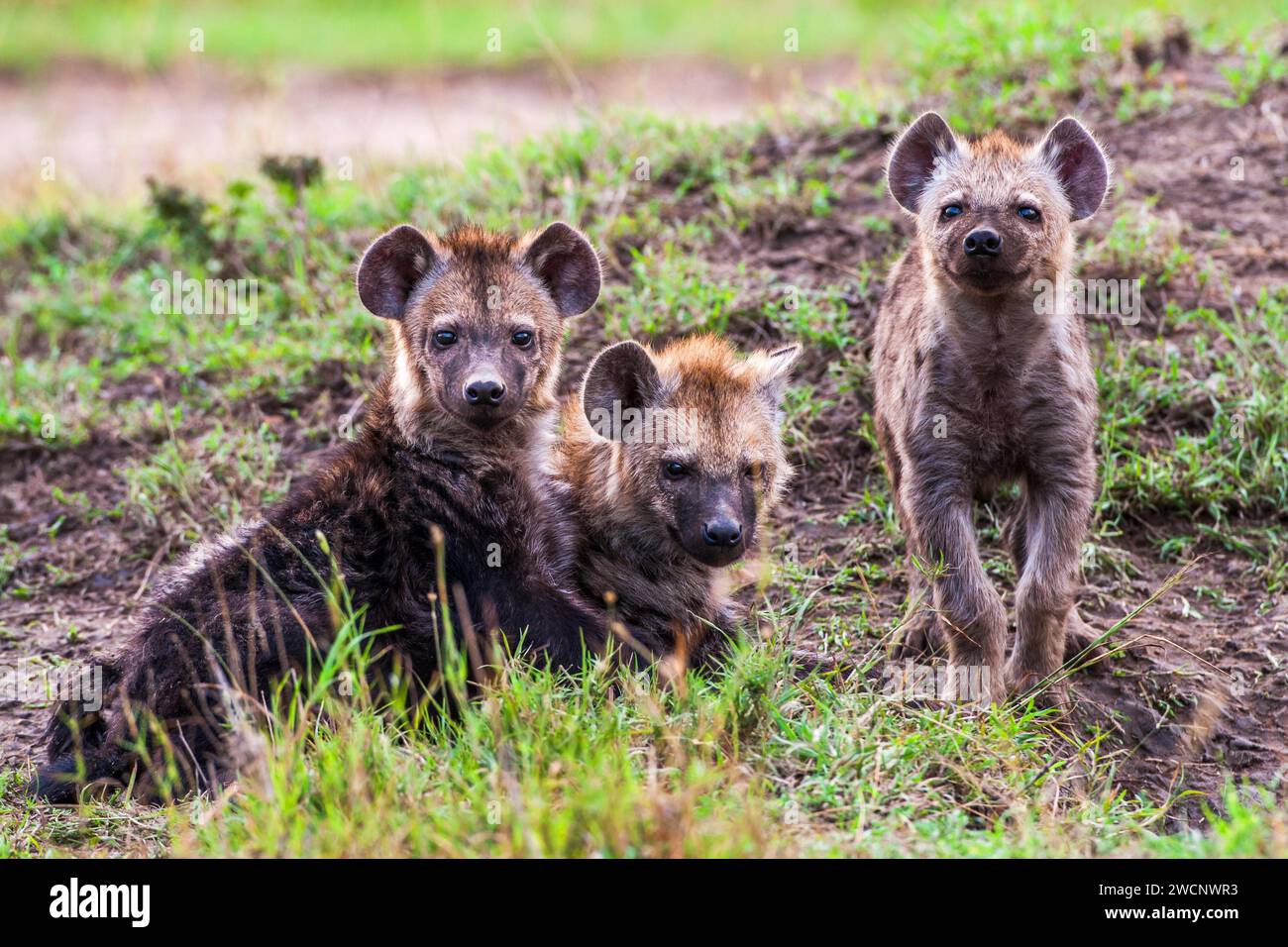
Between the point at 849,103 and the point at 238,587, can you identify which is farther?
the point at 849,103

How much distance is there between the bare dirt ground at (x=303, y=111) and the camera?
9266 millimetres

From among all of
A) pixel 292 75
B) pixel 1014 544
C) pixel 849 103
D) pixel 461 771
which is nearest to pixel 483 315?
pixel 461 771

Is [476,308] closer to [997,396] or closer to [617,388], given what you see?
[617,388]

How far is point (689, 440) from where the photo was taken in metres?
4.87

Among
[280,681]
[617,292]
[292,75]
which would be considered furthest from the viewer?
[292,75]

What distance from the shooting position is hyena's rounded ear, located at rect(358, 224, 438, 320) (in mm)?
5113

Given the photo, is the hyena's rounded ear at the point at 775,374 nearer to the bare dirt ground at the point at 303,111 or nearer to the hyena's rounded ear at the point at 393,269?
the hyena's rounded ear at the point at 393,269

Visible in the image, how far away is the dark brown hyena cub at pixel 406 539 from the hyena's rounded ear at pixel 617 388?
0.80ft

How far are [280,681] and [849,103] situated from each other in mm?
4785

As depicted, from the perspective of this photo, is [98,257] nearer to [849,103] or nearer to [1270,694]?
[849,103]

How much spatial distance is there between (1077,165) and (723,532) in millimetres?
1964

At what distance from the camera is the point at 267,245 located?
305 inches

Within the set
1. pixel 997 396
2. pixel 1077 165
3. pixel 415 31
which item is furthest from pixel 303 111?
pixel 997 396

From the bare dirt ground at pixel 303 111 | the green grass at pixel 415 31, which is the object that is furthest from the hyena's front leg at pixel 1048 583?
the green grass at pixel 415 31
